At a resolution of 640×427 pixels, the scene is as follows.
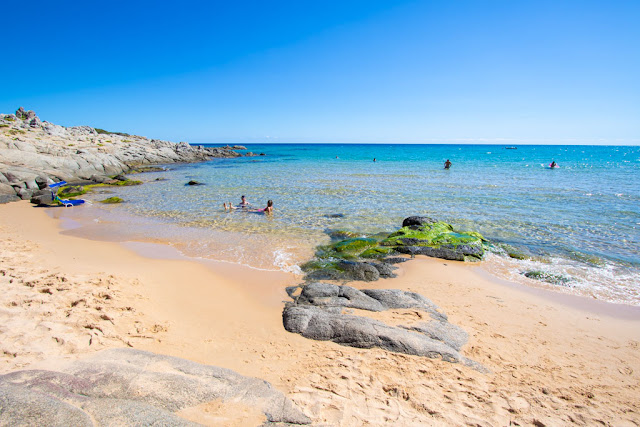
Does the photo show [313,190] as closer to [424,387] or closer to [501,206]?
[501,206]

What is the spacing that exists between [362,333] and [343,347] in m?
0.48

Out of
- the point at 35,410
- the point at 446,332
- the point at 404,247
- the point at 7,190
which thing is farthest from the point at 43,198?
the point at 446,332

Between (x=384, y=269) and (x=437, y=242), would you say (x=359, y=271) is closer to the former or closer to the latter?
(x=384, y=269)

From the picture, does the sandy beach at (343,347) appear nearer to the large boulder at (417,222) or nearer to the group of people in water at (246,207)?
the large boulder at (417,222)

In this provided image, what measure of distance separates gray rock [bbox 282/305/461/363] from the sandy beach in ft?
0.59

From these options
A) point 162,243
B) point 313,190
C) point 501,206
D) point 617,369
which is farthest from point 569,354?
point 313,190

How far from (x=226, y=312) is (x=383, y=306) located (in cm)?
396

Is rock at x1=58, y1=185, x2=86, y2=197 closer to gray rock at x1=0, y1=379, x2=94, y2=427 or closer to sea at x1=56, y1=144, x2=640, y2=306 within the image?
sea at x1=56, y1=144, x2=640, y2=306

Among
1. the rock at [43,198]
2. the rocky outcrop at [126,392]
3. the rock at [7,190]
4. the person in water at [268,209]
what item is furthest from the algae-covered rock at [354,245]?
the rock at [7,190]

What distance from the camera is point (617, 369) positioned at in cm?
589

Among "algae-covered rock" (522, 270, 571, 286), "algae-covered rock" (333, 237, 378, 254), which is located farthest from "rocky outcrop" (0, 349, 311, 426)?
"algae-covered rock" (522, 270, 571, 286)

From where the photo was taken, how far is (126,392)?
3799mm

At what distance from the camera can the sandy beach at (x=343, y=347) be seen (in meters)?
4.59

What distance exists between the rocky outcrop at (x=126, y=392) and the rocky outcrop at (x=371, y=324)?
2.14m
